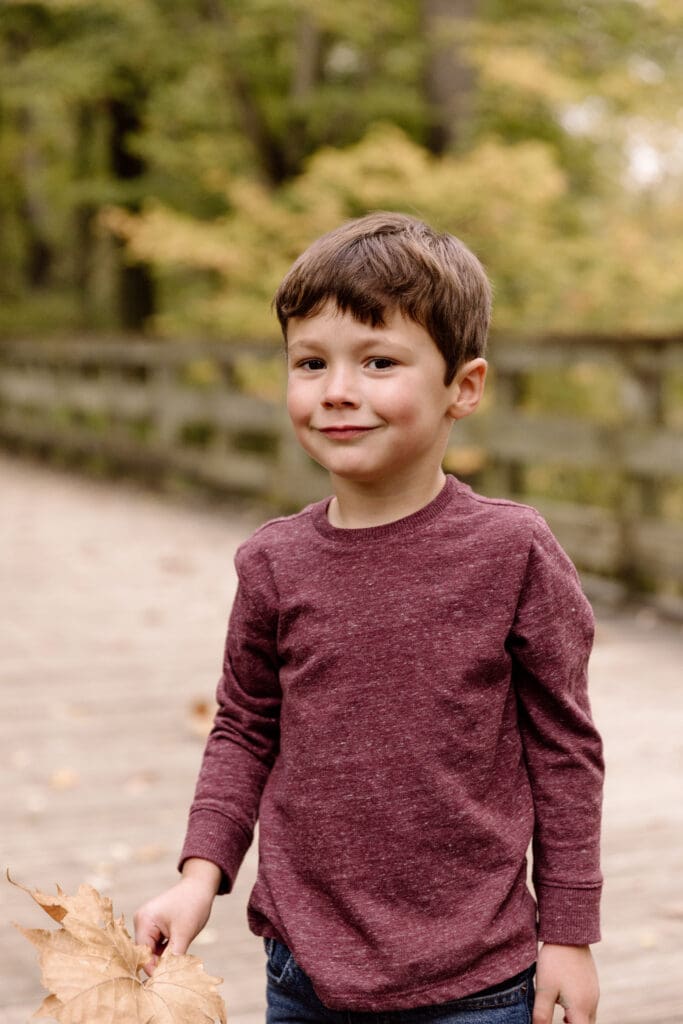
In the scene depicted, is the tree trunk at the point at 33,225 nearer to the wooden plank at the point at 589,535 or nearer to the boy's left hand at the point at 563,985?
the wooden plank at the point at 589,535

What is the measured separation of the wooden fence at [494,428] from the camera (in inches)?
254

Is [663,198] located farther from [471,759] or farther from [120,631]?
[471,759]

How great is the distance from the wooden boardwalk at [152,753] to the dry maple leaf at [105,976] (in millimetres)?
1082

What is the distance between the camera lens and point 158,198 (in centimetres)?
1424

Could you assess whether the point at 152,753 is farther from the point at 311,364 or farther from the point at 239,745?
the point at 311,364

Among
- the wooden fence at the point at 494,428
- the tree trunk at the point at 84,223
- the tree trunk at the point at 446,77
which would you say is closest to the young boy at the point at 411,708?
the wooden fence at the point at 494,428

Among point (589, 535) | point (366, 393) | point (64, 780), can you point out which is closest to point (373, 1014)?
point (366, 393)

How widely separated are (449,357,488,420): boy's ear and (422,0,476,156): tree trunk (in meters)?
9.13

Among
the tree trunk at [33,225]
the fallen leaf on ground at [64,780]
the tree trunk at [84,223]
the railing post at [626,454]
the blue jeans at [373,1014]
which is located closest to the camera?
the blue jeans at [373,1014]

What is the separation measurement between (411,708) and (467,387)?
1.36ft

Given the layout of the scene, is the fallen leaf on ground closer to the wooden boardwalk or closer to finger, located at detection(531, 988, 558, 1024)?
the wooden boardwalk

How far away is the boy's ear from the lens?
1.83 m

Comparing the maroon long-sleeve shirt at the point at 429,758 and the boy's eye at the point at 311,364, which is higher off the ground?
the boy's eye at the point at 311,364

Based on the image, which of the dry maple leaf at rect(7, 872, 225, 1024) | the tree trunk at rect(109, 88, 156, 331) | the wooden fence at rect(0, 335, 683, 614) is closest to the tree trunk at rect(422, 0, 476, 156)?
the wooden fence at rect(0, 335, 683, 614)
